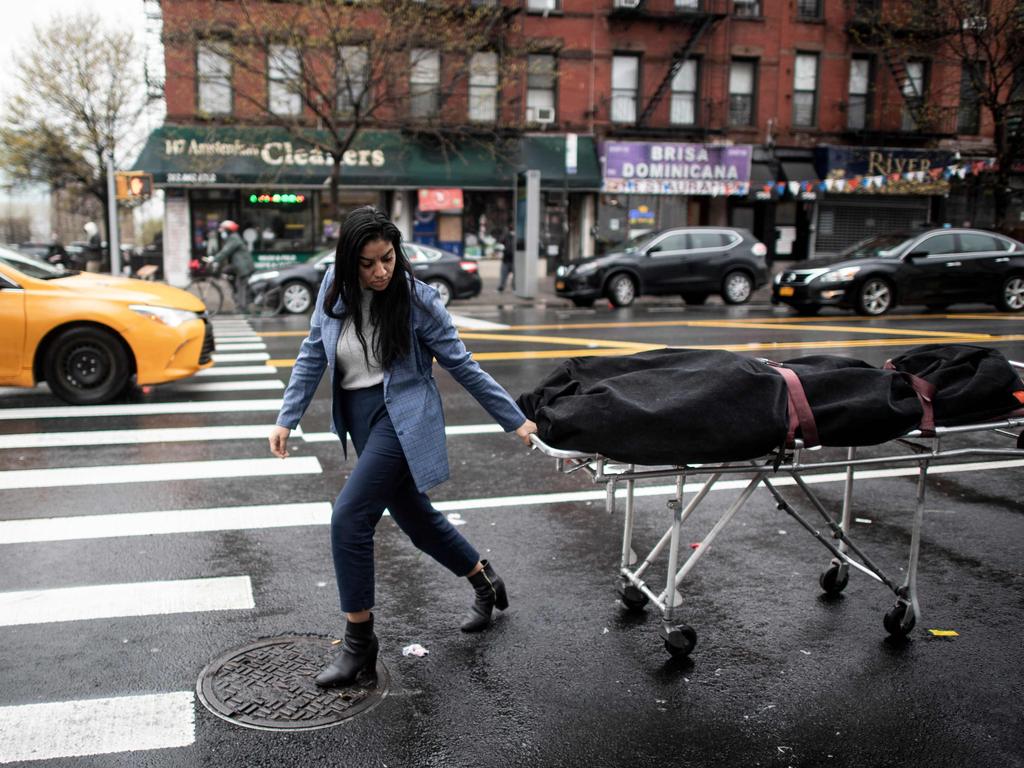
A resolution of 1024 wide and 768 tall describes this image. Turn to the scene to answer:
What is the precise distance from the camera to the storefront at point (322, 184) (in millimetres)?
25922

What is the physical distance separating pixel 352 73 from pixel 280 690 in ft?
78.3

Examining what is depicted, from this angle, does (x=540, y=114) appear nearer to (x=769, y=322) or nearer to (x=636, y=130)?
(x=636, y=130)

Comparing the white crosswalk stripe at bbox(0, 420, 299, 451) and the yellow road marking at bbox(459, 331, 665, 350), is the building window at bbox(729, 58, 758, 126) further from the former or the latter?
the white crosswalk stripe at bbox(0, 420, 299, 451)

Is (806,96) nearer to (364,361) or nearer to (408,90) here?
(408,90)

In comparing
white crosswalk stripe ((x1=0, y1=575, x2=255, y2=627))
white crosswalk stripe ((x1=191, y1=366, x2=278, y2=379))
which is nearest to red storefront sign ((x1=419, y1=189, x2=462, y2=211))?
white crosswalk stripe ((x1=191, y1=366, x2=278, y2=379))

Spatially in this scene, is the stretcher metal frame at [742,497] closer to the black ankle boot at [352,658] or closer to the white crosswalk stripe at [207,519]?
the black ankle boot at [352,658]

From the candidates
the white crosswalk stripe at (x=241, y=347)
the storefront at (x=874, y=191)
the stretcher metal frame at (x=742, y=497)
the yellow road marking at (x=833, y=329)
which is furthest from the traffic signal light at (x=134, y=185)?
the stretcher metal frame at (x=742, y=497)

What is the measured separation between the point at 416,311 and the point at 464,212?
2546 cm

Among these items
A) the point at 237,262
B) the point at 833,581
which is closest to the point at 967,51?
the point at 237,262

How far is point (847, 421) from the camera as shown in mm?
3619

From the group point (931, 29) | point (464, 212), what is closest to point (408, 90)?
point (464, 212)

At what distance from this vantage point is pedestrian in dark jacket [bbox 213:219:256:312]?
19.3 meters

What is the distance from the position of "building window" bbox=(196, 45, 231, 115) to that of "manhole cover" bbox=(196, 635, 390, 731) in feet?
76.9

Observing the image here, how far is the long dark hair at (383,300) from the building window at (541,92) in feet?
84.6
